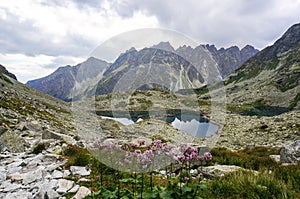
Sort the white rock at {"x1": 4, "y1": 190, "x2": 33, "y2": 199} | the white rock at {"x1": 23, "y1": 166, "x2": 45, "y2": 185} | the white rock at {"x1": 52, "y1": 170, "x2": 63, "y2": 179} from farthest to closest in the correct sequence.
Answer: the white rock at {"x1": 52, "y1": 170, "x2": 63, "y2": 179} → the white rock at {"x1": 23, "y1": 166, "x2": 45, "y2": 185} → the white rock at {"x1": 4, "y1": 190, "x2": 33, "y2": 199}

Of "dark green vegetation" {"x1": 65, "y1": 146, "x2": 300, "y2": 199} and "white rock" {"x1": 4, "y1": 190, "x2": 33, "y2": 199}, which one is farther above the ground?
"dark green vegetation" {"x1": 65, "y1": 146, "x2": 300, "y2": 199}

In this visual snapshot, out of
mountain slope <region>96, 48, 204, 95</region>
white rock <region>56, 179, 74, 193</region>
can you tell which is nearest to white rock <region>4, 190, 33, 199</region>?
white rock <region>56, 179, 74, 193</region>

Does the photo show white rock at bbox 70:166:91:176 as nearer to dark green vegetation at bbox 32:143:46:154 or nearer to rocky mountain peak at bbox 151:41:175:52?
dark green vegetation at bbox 32:143:46:154

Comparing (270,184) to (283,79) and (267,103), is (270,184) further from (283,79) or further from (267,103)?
(283,79)

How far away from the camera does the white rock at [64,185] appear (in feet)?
25.3

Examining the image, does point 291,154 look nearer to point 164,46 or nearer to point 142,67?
point 164,46

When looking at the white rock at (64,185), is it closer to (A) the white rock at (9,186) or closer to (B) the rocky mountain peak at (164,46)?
(A) the white rock at (9,186)

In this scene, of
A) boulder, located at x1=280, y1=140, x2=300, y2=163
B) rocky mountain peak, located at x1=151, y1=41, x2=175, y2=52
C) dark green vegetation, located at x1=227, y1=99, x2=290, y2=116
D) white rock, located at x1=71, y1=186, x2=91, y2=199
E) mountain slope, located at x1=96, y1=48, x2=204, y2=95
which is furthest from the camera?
dark green vegetation, located at x1=227, y1=99, x2=290, y2=116

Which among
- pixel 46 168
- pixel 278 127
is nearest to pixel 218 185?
pixel 46 168

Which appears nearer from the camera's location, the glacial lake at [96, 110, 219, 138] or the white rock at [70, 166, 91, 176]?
the white rock at [70, 166, 91, 176]

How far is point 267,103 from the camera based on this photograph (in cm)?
12975

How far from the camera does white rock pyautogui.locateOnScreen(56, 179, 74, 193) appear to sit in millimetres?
7706

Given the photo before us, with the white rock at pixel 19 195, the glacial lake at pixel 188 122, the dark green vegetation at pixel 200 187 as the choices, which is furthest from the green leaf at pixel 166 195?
the glacial lake at pixel 188 122

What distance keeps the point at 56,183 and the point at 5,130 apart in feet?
31.6
